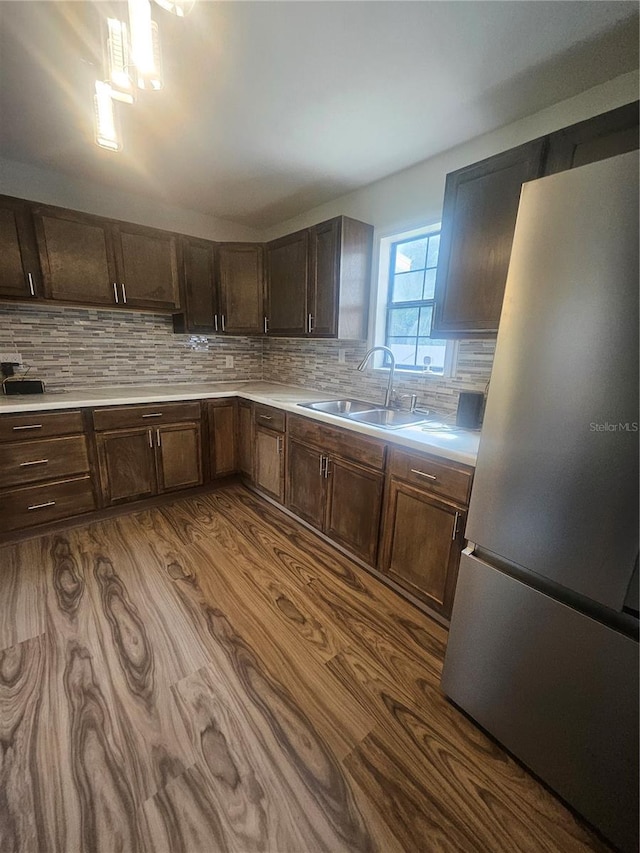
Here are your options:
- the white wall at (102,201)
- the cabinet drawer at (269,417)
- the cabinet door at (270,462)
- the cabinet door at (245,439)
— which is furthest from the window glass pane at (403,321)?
the white wall at (102,201)

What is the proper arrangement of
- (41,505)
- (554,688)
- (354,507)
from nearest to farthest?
1. (554,688)
2. (354,507)
3. (41,505)

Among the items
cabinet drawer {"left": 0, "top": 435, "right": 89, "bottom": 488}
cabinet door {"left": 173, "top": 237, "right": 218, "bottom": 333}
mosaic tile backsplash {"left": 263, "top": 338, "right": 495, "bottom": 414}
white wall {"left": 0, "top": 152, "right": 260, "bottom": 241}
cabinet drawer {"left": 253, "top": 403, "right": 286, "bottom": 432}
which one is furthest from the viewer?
cabinet door {"left": 173, "top": 237, "right": 218, "bottom": 333}

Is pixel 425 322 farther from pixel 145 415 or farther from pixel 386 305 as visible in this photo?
pixel 145 415

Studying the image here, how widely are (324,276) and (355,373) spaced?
2.50 feet

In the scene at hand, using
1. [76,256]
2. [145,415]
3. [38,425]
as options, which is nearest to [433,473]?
[145,415]

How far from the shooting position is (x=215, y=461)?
302 centimetres

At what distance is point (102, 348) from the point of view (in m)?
2.84

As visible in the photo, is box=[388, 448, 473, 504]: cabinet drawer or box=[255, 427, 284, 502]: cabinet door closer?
box=[388, 448, 473, 504]: cabinet drawer

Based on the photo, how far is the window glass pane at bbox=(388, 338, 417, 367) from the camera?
2432mm

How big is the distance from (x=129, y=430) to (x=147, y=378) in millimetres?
774

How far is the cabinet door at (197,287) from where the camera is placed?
9.51 feet

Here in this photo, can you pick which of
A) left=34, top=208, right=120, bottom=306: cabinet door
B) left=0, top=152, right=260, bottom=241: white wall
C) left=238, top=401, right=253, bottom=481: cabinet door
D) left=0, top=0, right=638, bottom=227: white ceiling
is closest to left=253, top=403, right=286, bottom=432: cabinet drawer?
left=238, top=401, right=253, bottom=481: cabinet door

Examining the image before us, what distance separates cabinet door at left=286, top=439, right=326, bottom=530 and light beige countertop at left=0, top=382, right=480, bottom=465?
26 centimetres

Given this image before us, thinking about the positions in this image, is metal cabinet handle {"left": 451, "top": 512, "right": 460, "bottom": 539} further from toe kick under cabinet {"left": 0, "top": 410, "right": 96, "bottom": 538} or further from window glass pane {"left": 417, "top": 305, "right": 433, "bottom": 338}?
toe kick under cabinet {"left": 0, "top": 410, "right": 96, "bottom": 538}
